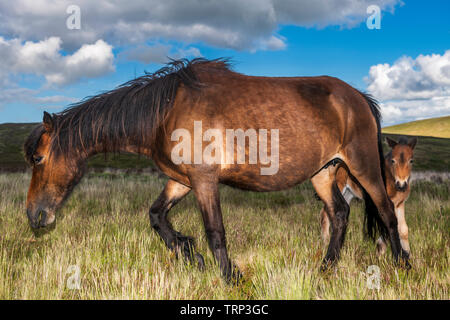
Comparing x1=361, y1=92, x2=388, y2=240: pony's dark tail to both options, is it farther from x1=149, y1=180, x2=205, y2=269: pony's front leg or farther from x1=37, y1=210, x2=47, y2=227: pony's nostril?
x1=37, y1=210, x2=47, y2=227: pony's nostril

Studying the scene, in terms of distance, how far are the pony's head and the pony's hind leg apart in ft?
12.5

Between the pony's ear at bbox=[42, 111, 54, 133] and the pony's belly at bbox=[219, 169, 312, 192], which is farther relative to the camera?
the pony's ear at bbox=[42, 111, 54, 133]

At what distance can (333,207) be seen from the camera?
5172 mm

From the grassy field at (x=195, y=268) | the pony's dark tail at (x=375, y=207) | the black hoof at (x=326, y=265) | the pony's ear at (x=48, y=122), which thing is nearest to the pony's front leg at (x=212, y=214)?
the grassy field at (x=195, y=268)

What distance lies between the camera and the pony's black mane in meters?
4.10

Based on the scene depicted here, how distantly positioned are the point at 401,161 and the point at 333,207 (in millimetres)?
2026

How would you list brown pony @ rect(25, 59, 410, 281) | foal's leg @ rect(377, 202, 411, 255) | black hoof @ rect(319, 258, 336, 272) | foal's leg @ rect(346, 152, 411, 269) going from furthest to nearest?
foal's leg @ rect(377, 202, 411, 255) → foal's leg @ rect(346, 152, 411, 269) → black hoof @ rect(319, 258, 336, 272) → brown pony @ rect(25, 59, 410, 281)

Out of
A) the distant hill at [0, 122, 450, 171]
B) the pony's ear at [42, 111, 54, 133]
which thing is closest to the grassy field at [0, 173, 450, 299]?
the pony's ear at [42, 111, 54, 133]

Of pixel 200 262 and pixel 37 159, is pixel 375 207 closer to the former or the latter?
pixel 200 262

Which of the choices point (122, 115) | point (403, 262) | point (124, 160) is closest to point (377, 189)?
point (403, 262)

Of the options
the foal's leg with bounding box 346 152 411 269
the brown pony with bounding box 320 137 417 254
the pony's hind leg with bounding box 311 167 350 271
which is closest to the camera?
the foal's leg with bounding box 346 152 411 269
